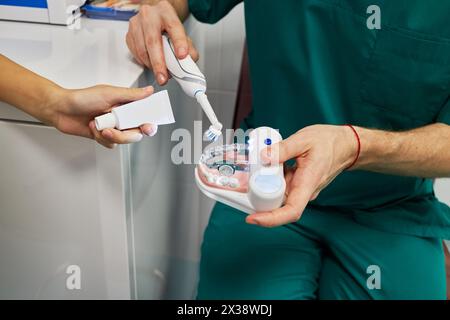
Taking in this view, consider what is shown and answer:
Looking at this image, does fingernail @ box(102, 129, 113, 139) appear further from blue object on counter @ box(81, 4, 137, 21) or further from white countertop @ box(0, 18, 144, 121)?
blue object on counter @ box(81, 4, 137, 21)

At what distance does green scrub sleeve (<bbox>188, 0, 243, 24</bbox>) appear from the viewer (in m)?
0.78

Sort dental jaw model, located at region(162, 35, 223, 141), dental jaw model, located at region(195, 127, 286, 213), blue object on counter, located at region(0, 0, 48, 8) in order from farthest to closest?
blue object on counter, located at region(0, 0, 48, 8) → dental jaw model, located at region(162, 35, 223, 141) → dental jaw model, located at region(195, 127, 286, 213)

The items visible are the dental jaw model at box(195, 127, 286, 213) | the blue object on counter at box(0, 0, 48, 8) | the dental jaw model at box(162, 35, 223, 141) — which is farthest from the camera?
the blue object on counter at box(0, 0, 48, 8)

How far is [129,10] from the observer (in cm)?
75

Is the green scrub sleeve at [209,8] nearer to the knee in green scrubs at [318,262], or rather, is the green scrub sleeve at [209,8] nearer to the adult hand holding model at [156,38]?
the adult hand holding model at [156,38]

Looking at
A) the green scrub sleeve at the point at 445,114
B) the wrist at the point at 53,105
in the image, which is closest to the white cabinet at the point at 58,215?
the wrist at the point at 53,105

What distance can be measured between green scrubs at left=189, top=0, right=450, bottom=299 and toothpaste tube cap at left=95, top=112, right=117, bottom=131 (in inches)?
12.5

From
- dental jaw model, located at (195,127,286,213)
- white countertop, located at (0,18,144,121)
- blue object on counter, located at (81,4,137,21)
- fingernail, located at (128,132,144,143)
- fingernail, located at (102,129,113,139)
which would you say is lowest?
dental jaw model, located at (195,127,286,213)

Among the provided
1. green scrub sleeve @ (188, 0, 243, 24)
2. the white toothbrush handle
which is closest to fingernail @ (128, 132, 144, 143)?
the white toothbrush handle

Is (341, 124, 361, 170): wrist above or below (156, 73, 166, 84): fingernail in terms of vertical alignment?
below

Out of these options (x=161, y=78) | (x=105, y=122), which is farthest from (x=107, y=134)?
(x=161, y=78)

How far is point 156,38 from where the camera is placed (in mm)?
611
